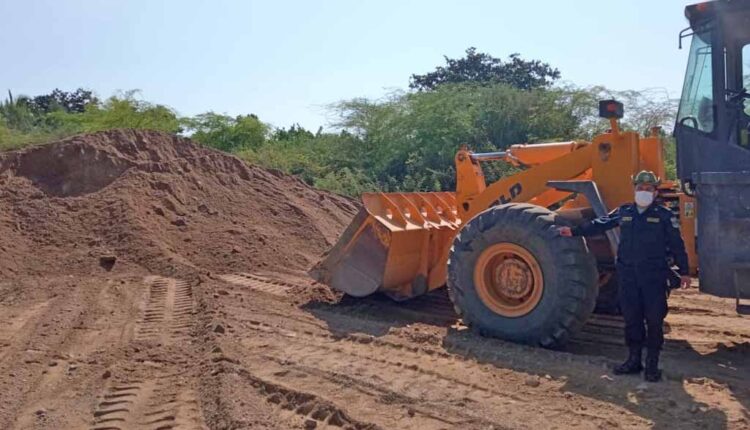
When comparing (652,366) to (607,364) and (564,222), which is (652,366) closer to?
(607,364)

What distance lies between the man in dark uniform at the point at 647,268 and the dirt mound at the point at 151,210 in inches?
251

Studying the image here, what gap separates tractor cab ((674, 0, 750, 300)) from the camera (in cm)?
565

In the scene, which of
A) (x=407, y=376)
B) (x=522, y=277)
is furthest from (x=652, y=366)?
(x=407, y=376)

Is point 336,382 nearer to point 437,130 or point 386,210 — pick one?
point 386,210

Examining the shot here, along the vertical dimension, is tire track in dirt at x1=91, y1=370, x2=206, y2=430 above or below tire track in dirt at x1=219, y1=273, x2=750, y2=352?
below

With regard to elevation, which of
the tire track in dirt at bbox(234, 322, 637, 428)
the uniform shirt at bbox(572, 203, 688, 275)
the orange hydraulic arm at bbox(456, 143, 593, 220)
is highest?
the orange hydraulic arm at bbox(456, 143, 593, 220)

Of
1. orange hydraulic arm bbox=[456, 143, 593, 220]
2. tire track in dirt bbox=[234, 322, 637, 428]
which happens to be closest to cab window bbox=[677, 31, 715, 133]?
orange hydraulic arm bbox=[456, 143, 593, 220]

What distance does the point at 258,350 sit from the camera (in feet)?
20.8

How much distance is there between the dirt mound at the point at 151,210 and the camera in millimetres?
11172

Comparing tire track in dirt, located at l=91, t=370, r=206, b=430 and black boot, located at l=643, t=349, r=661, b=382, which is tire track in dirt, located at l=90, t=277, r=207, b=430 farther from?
black boot, located at l=643, t=349, r=661, b=382

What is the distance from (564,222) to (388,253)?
1924 millimetres

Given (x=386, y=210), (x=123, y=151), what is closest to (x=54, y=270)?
(x=123, y=151)

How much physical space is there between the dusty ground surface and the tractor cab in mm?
764

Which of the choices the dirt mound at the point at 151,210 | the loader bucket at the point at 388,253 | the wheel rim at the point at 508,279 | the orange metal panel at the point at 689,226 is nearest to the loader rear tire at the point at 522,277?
the wheel rim at the point at 508,279
